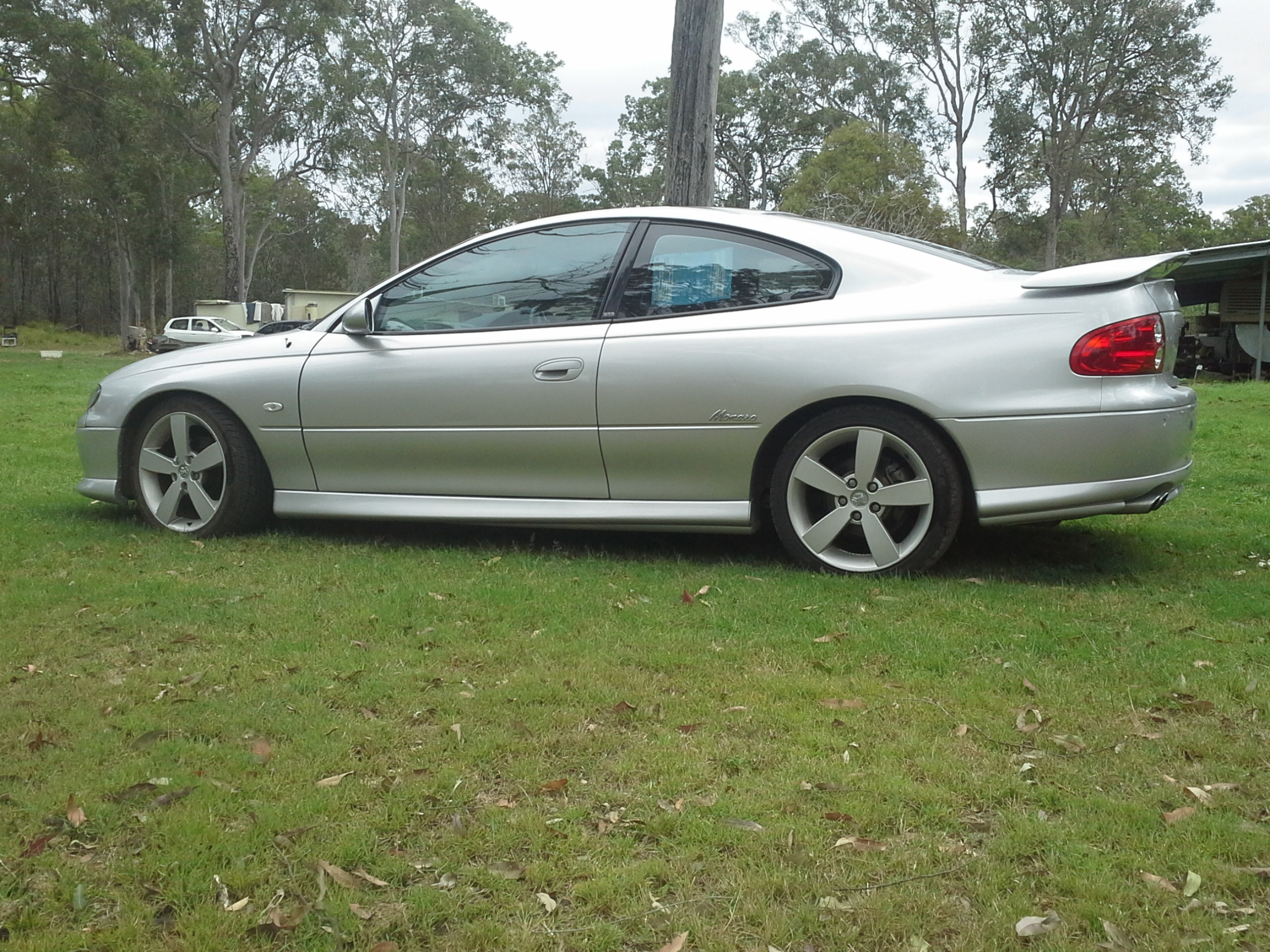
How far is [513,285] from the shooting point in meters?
5.41

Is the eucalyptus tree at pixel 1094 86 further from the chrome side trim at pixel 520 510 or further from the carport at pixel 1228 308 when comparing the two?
the chrome side trim at pixel 520 510

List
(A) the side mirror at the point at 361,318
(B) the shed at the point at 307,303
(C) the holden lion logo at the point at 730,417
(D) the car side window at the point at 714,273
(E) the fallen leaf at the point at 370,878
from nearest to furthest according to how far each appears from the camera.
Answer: (E) the fallen leaf at the point at 370,878, (C) the holden lion logo at the point at 730,417, (D) the car side window at the point at 714,273, (A) the side mirror at the point at 361,318, (B) the shed at the point at 307,303

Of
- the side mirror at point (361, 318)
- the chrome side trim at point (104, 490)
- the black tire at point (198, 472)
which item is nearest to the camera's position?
the side mirror at point (361, 318)

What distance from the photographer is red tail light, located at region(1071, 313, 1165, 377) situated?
4.39 meters

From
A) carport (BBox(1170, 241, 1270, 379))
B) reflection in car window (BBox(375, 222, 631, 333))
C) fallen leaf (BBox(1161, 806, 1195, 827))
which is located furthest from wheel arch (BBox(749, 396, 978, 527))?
carport (BBox(1170, 241, 1270, 379))

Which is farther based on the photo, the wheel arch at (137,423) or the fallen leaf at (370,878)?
the wheel arch at (137,423)

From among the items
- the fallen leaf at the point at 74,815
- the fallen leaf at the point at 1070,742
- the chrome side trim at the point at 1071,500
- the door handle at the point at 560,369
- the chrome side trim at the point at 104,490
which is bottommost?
the fallen leaf at the point at 74,815

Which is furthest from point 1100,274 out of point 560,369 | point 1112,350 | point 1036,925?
point 1036,925

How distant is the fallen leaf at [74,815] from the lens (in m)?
2.51

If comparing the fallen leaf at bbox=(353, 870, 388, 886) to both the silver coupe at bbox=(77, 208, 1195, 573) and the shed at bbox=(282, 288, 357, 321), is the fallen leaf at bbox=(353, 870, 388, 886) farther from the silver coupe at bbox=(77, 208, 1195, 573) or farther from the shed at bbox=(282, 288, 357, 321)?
the shed at bbox=(282, 288, 357, 321)

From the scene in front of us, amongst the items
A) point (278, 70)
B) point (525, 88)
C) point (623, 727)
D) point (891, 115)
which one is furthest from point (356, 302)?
point (891, 115)

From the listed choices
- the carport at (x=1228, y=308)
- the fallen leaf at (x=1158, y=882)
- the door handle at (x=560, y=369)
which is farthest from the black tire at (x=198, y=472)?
the carport at (x=1228, y=308)

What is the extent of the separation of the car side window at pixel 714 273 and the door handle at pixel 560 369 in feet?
0.97

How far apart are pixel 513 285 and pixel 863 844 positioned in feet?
11.6
